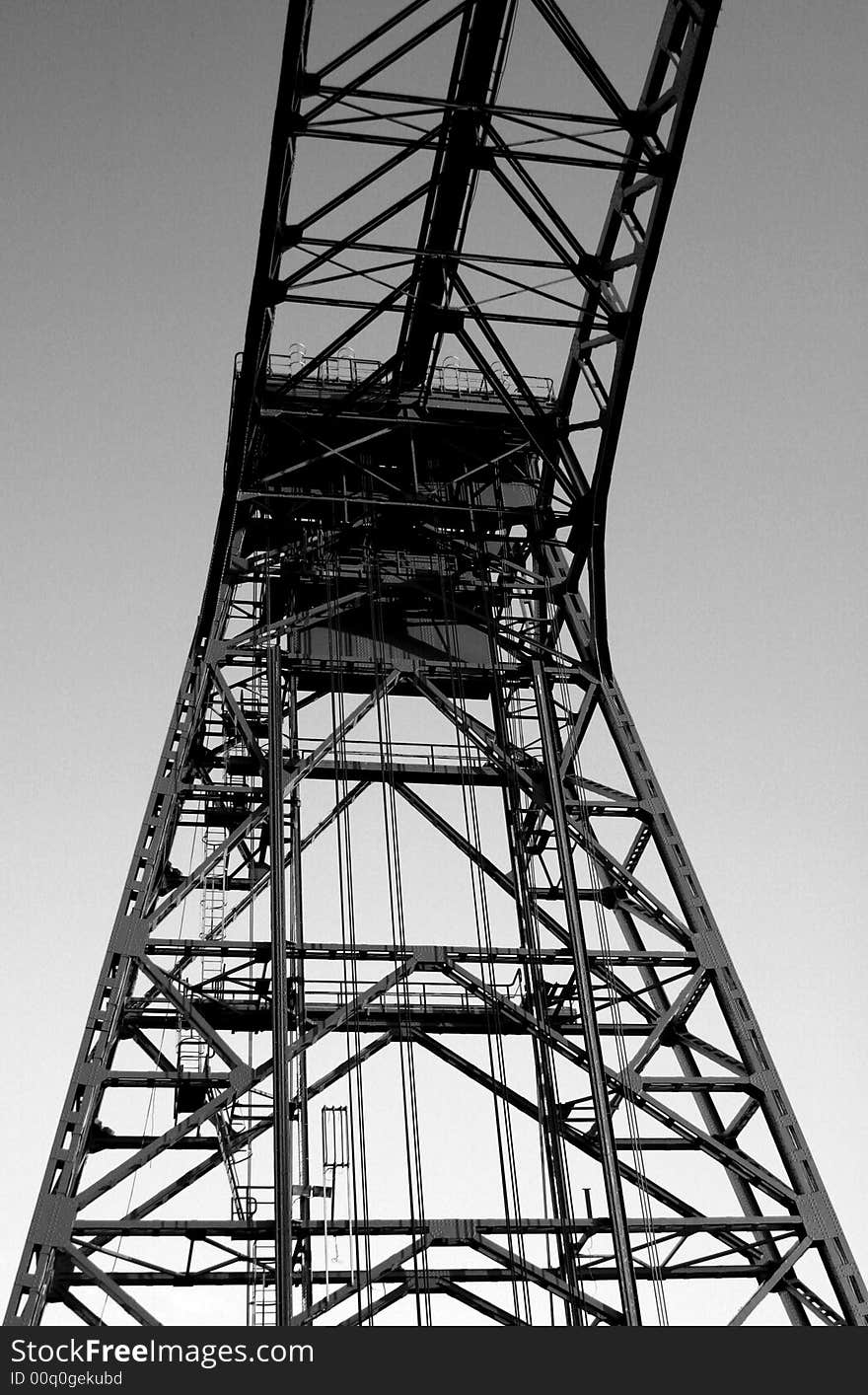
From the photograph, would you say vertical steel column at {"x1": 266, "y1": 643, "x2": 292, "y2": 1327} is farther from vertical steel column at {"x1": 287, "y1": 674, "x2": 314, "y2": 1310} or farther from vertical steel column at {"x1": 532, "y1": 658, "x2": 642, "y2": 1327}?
vertical steel column at {"x1": 532, "y1": 658, "x2": 642, "y2": 1327}

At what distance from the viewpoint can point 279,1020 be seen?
55.2 feet

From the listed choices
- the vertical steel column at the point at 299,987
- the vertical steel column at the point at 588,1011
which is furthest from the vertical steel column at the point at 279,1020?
the vertical steel column at the point at 588,1011

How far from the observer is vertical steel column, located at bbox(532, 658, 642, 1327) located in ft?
52.5

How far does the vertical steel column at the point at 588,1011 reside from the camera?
16.0 m

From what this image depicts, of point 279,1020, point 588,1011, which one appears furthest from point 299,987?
point 588,1011

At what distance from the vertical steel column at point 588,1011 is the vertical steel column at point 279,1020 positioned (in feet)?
11.0

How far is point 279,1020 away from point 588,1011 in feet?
11.3

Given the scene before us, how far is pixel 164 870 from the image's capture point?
61.5ft

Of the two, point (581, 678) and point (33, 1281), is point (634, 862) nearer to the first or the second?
point (581, 678)

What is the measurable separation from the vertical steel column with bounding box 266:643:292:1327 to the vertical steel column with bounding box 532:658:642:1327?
3338 mm

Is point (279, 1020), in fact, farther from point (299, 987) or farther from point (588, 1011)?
point (588, 1011)

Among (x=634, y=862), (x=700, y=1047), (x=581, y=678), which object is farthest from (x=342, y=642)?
(x=700, y=1047)

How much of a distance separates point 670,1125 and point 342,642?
25.5 feet

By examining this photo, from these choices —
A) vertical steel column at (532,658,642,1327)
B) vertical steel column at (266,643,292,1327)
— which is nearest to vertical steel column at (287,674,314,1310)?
vertical steel column at (266,643,292,1327)
